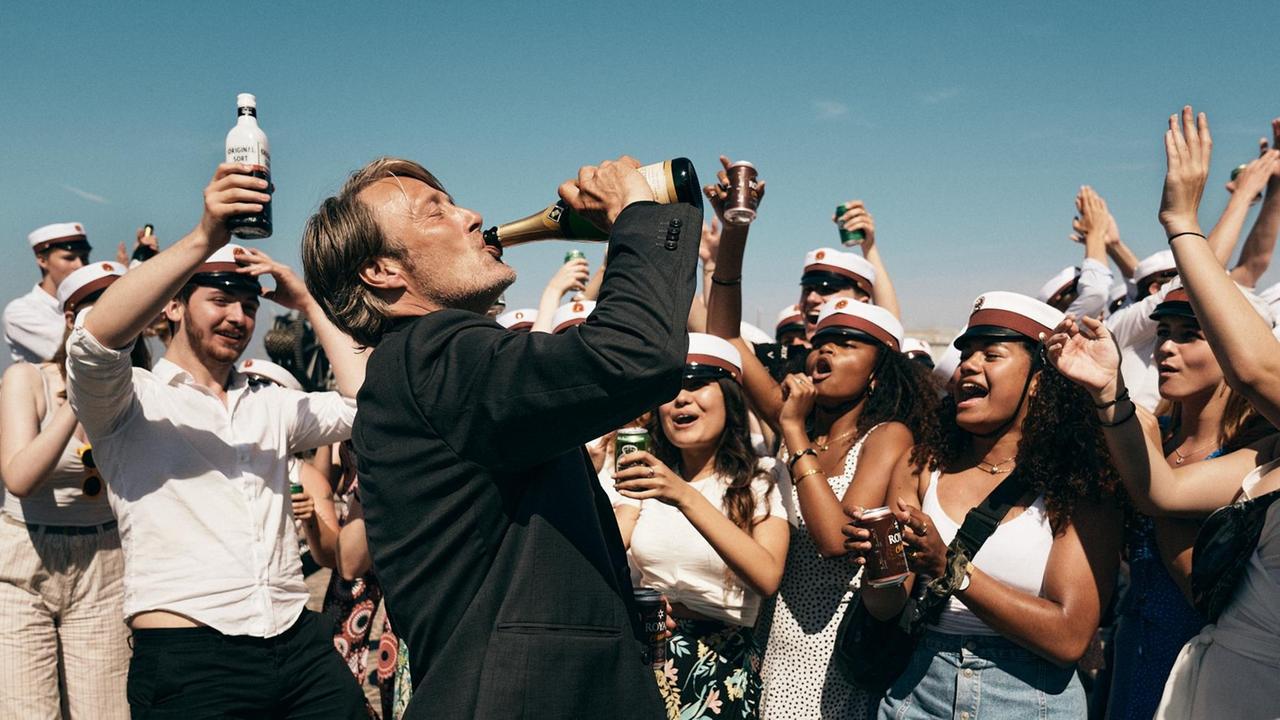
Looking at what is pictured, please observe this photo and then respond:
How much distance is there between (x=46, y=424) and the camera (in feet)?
12.8

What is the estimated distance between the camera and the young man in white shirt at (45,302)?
20.5 ft

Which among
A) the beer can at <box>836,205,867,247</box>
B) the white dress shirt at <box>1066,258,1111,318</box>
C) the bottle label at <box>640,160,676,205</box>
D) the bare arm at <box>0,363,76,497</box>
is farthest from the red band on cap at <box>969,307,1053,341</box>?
the bare arm at <box>0,363,76,497</box>

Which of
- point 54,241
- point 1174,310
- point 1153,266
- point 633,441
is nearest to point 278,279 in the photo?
point 633,441

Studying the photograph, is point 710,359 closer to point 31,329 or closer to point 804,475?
point 804,475

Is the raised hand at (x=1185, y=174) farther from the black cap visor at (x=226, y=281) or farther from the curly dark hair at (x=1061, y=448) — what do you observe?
the black cap visor at (x=226, y=281)

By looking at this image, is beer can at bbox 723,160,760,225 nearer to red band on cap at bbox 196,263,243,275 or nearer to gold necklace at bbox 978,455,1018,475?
gold necklace at bbox 978,455,1018,475

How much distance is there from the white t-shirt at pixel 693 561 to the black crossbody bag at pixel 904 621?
0.46 m

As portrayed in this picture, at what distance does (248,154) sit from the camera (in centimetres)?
309

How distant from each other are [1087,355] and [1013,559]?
733 millimetres

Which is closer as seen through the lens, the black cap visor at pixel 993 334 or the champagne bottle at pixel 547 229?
the champagne bottle at pixel 547 229

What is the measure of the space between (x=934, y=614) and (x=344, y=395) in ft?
8.48

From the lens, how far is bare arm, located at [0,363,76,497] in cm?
378

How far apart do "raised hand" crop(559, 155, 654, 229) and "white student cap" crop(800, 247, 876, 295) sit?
417 cm

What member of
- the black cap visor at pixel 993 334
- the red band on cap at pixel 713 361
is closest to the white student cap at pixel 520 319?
the red band on cap at pixel 713 361
